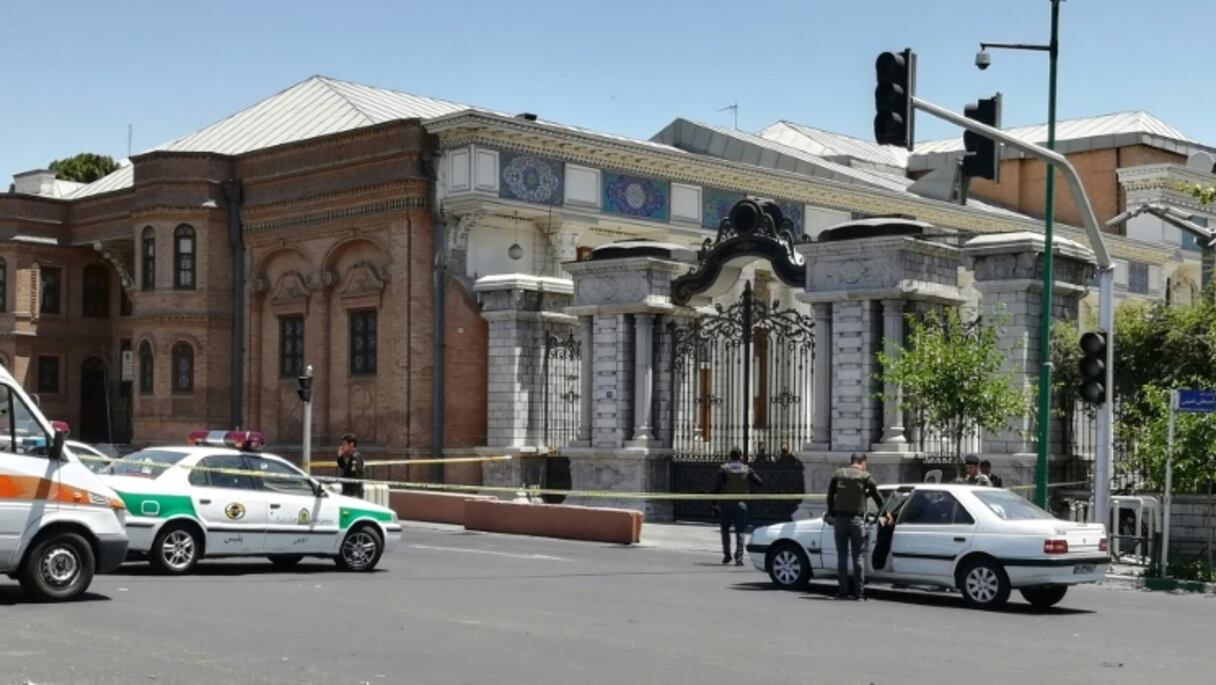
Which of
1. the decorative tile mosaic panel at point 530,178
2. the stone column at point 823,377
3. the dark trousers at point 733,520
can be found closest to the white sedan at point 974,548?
the dark trousers at point 733,520

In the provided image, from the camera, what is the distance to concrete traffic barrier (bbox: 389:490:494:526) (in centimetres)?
3120

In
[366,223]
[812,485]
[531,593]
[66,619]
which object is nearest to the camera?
[66,619]

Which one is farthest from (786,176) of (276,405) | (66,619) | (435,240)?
(66,619)

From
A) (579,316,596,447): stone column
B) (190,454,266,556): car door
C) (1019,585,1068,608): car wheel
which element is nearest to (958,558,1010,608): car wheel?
(1019,585,1068,608): car wheel

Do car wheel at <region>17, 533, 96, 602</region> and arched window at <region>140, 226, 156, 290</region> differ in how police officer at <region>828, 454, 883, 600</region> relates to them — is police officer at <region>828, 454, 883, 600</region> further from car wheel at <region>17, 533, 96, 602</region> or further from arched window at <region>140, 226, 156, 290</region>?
arched window at <region>140, 226, 156, 290</region>

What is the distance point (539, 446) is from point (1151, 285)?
84.6 ft

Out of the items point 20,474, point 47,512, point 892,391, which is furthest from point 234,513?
point 892,391

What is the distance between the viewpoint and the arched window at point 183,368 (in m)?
40.3

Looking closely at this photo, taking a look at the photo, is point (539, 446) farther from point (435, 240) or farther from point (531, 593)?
point (531, 593)

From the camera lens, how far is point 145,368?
41156 millimetres

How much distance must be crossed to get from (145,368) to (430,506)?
1256 cm

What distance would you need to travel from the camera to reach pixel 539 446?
34.2 meters

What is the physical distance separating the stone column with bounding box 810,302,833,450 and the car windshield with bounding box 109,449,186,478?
478 inches

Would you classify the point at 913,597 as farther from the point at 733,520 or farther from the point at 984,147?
the point at 984,147
